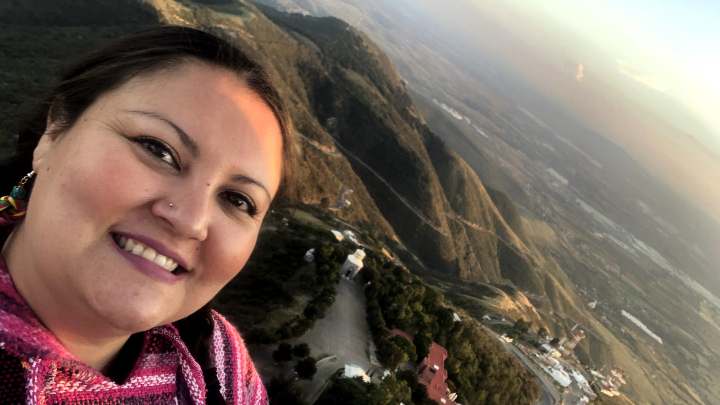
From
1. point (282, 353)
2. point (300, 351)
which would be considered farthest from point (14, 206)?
point (300, 351)

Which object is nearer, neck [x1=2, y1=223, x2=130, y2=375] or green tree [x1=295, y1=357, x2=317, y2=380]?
neck [x1=2, y1=223, x2=130, y2=375]

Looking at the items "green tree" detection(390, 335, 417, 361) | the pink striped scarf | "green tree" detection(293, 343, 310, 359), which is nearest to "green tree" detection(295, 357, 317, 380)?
"green tree" detection(293, 343, 310, 359)

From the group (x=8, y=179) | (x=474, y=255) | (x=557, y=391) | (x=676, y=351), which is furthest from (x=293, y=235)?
(x=676, y=351)

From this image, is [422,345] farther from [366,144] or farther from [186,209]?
[366,144]

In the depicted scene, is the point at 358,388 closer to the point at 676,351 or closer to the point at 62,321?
the point at 62,321

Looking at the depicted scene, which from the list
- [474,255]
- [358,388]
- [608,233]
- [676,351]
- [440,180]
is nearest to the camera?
[358,388]

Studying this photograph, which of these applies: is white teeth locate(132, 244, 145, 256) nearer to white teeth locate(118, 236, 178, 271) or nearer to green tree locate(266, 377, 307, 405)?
white teeth locate(118, 236, 178, 271)

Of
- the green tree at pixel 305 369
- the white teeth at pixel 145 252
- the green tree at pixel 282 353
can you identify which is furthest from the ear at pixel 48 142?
the green tree at pixel 282 353

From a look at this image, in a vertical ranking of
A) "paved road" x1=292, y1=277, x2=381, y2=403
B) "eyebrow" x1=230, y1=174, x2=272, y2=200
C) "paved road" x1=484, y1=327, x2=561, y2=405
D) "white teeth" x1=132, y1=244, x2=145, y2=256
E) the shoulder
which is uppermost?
"eyebrow" x1=230, y1=174, x2=272, y2=200

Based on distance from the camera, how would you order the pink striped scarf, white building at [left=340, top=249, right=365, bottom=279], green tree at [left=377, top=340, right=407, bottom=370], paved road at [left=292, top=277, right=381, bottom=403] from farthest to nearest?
white building at [left=340, top=249, right=365, bottom=279] < green tree at [left=377, top=340, right=407, bottom=370] < paved road at [left=292, top=277, right=381, bottom=403] < the pink striped scarf
